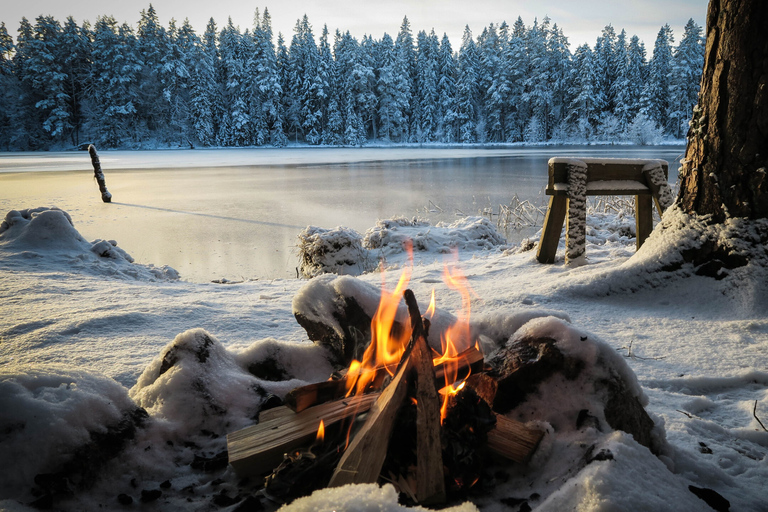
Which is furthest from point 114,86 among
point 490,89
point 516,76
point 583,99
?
point 583,99

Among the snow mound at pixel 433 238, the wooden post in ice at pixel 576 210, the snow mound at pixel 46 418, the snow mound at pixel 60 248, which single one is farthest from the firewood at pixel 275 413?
the snow mound at pixel 433 238

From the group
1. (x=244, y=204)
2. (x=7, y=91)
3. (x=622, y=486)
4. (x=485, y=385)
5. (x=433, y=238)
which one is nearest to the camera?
(x=622, y=486)

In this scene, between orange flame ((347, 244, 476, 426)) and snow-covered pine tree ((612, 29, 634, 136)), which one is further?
snow-covered pine tree ((612, 29, 634, 136))

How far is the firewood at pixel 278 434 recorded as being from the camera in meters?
1.66

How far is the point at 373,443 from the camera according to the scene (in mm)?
1548

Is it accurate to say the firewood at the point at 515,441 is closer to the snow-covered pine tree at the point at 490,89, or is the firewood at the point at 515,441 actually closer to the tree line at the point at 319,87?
the tree line at the point at 319,87

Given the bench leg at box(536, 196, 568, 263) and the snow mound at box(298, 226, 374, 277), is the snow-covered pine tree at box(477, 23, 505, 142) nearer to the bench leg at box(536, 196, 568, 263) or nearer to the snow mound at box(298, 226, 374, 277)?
the snow mound at box(298, 226, 374, 277)

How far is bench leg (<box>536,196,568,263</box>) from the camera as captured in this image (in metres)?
5.08

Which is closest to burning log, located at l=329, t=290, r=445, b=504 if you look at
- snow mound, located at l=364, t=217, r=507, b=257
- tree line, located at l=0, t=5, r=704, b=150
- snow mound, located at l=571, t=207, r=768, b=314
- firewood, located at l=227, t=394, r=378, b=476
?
firewood, located at l=227, t=394, r=378, b=476

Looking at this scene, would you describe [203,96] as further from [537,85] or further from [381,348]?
[381,348]

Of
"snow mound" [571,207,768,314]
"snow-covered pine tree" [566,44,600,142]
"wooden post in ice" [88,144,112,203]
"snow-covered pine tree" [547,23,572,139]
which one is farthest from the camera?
"snow-covered pine tree" [547,23,572,139]

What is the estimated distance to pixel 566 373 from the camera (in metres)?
1.79

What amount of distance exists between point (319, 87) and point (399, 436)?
187 feet

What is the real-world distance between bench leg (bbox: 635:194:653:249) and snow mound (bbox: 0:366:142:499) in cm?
528
